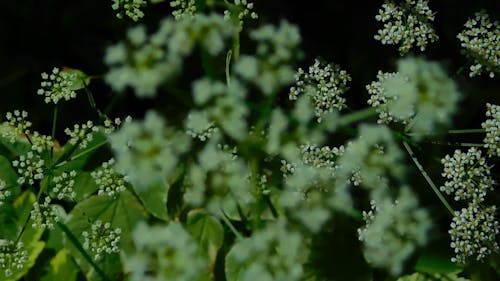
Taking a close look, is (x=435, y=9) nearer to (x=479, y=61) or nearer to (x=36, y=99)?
(x=479, y=61)

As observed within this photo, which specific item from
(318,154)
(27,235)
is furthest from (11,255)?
(318,154)

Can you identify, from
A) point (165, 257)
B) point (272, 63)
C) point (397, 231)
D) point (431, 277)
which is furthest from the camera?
point (431, 277)

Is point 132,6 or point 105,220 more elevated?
point 132,6

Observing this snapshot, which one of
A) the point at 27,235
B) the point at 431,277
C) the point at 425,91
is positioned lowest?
the point at 431,277

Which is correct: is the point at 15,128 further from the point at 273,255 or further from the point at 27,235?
the point at 273,255

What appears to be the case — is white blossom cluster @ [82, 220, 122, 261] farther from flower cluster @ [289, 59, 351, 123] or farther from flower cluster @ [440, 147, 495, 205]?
flower cluster @ [440, 147, 495, 205]

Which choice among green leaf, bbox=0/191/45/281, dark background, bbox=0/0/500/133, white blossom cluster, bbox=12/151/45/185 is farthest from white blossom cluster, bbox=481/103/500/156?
green leaf, bbox=0/191/45/281

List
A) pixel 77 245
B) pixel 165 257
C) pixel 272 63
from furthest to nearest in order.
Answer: pixel 77 245 → pixel 272 63 → pixel 165 257
